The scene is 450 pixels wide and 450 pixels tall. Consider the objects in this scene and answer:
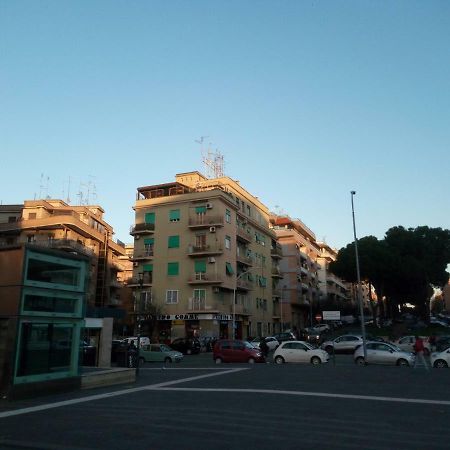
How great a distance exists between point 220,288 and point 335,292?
210 feet

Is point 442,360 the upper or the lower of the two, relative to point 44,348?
lower

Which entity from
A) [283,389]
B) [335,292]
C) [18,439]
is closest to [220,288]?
[283,389]

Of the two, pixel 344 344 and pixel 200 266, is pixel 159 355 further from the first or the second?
pixel 200 266

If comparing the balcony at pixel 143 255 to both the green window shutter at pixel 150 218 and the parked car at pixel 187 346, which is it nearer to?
the green window shutter at pixel 150 218

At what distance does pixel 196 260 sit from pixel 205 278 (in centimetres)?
270

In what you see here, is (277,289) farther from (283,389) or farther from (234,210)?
(283,389)

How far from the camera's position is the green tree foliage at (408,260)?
211 ft

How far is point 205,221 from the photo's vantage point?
173 ft

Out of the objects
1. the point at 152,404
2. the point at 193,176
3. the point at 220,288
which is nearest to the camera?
the point at 152,404

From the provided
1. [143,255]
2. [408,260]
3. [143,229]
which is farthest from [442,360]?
[408,260]

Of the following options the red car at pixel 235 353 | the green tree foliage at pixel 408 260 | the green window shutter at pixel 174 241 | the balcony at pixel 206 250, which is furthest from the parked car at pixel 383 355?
the green tree foliage at pixel 408 260

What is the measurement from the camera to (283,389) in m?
15.3

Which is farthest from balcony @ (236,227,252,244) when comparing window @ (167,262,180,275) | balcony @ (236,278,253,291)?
window @ (167,262,180,275)

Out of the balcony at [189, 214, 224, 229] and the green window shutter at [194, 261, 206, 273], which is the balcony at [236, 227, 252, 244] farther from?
the green window shutter at [194, 261, 206, 273]
